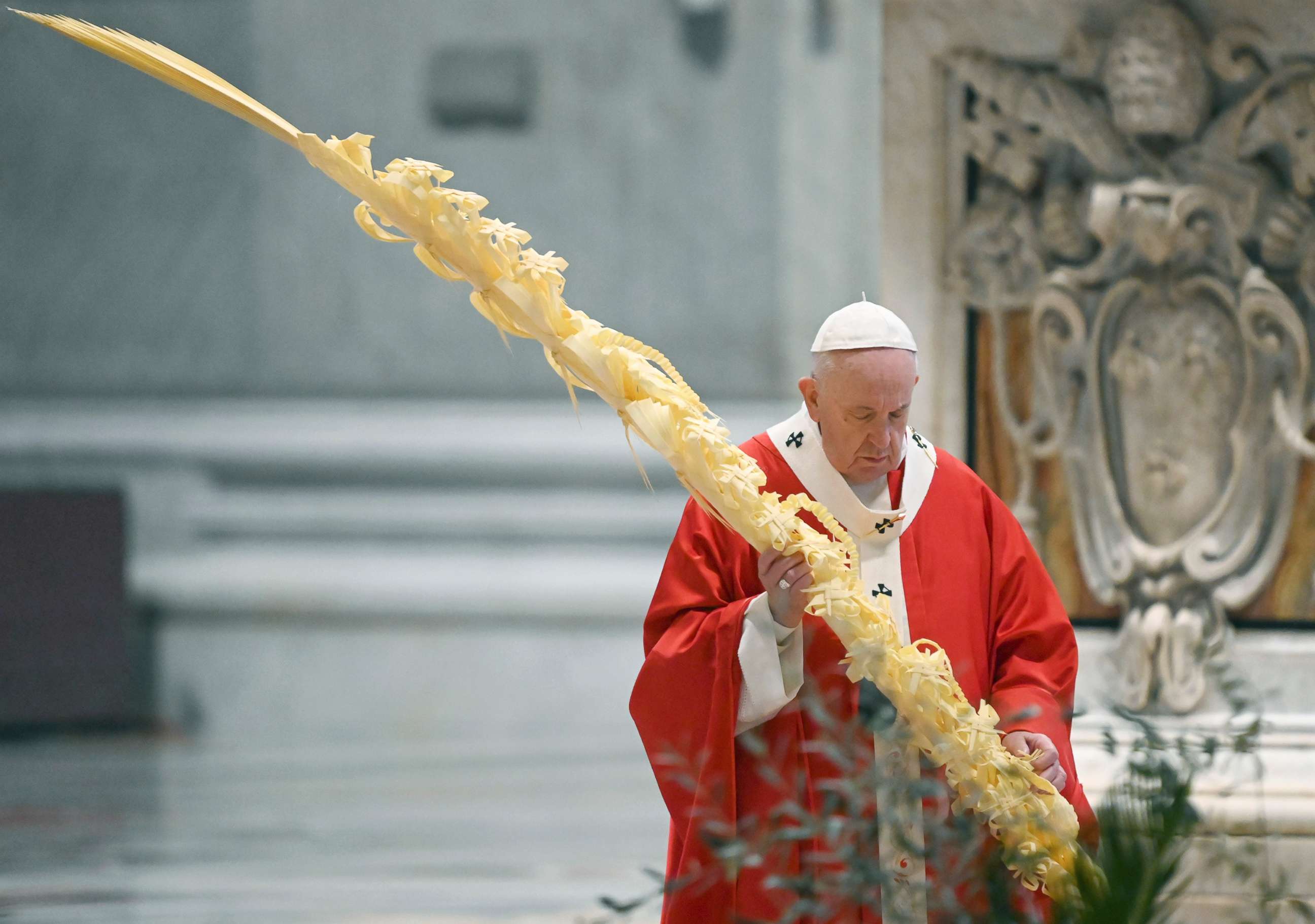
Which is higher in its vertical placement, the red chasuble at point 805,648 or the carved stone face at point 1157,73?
the carved stone face at point 1157,73

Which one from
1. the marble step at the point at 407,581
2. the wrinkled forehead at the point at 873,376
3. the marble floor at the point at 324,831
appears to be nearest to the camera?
the wrinkled forehead at the point at 873,376

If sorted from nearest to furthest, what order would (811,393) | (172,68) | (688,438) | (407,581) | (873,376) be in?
(172,68) → (688,438) → (873,376) → (811,393) → (407,581)

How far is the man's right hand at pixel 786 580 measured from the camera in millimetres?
2197

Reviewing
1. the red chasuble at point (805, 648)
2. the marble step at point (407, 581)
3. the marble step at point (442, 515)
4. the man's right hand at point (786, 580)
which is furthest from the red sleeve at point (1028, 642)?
the marble step at point (442, 515)

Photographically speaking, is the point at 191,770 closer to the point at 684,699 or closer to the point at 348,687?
the point at 348,687

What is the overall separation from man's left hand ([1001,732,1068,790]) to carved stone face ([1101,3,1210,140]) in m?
1.58

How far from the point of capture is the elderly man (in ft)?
7.52

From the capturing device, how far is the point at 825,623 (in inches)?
94.9

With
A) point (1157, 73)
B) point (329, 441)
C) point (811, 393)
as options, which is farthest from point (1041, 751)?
point (329, 441)

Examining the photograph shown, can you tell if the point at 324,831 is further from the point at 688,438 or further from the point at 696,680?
the point at 688,438

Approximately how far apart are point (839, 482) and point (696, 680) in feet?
1.26

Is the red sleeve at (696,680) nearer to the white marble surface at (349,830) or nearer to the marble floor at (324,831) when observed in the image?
the white marble surface at (349,830)

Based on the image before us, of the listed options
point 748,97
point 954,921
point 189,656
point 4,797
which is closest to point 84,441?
point 189,656

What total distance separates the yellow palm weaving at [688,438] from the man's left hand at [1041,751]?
0.04 m
